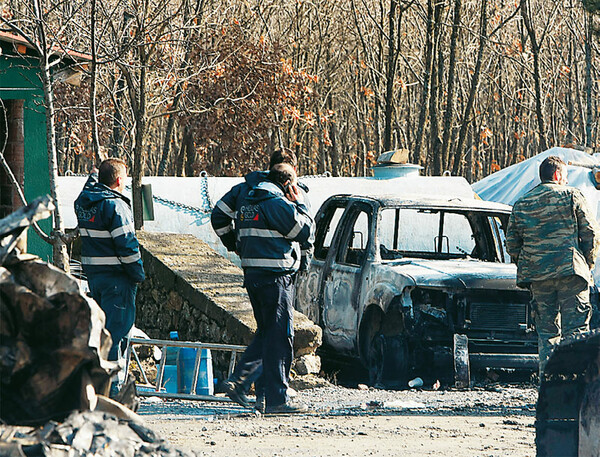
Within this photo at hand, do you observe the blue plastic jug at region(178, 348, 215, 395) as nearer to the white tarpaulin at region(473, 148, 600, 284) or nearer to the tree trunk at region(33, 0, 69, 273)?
the tree trunk at region(33, 0, 69, 273)

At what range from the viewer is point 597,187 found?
16.6 m

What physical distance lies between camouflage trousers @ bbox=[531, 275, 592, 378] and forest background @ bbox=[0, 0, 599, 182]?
13.0 ft

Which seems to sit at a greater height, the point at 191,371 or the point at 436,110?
the point at 436,110

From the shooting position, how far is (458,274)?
30.9ft

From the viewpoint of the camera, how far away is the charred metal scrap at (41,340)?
3611 millimetres

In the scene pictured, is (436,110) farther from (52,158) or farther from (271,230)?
(271,230)

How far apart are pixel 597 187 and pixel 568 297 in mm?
8876

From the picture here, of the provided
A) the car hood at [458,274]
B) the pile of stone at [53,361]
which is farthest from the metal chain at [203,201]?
the pile of stone at [53,361]

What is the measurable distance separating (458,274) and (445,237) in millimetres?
1785

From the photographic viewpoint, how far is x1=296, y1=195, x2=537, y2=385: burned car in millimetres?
9227

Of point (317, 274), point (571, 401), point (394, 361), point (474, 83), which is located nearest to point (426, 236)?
point (317, 274)

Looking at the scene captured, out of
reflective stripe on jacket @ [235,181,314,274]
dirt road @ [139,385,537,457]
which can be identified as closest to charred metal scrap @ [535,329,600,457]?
dirt road @ [139,385,537,457]

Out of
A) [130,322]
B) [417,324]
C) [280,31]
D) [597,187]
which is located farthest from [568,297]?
[280,31]

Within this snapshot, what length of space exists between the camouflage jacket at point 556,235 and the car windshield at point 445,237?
213cm
